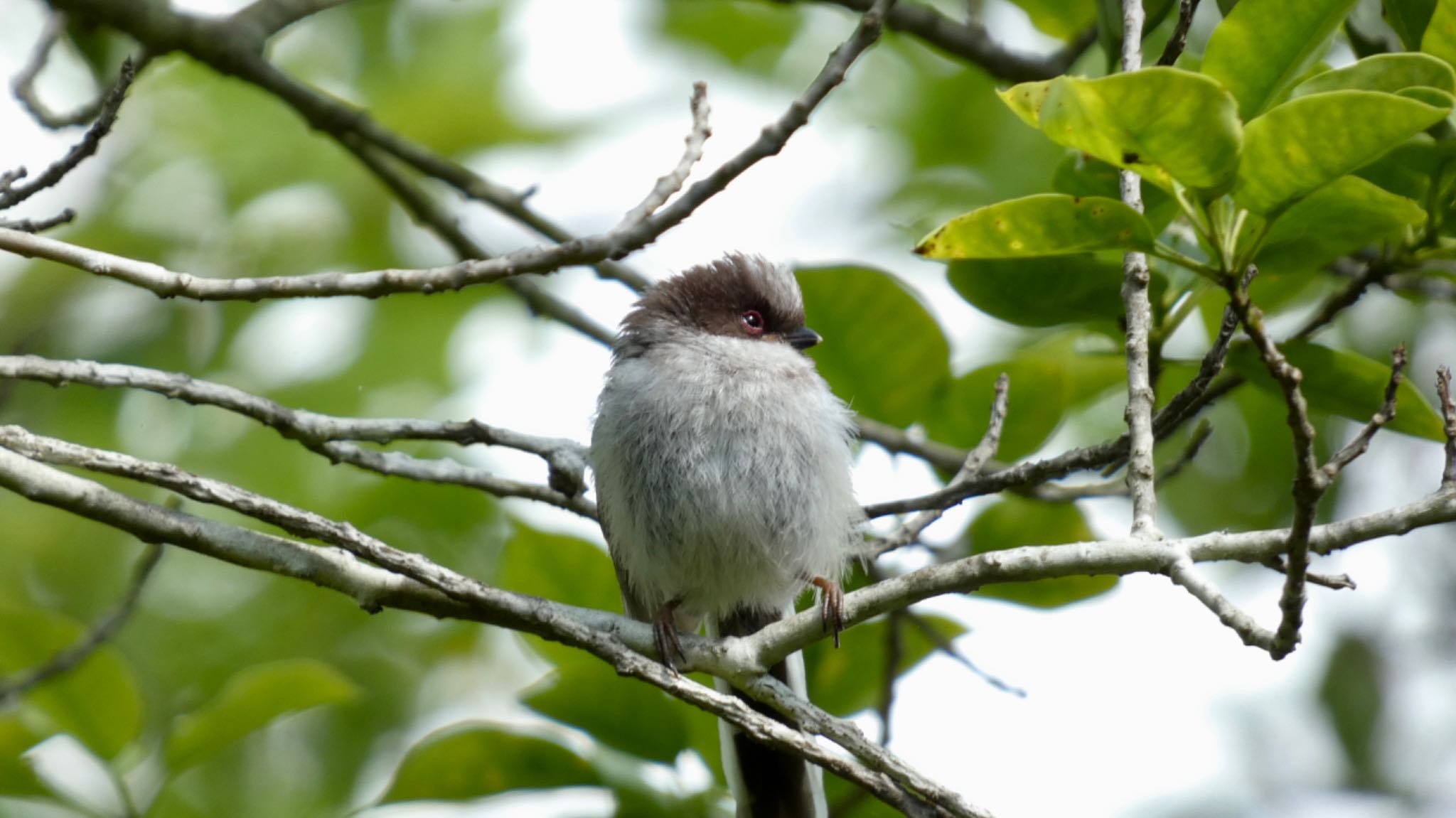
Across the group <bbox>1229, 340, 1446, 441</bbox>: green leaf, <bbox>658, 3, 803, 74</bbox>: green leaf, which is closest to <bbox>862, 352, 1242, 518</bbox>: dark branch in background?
<bbox>1229, 340, 1446, 441</bbox>: green leaf

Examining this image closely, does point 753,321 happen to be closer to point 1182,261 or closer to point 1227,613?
point 1182,261

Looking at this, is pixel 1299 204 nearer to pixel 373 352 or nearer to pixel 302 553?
pixel 302 553

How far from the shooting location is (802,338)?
4.50 meters

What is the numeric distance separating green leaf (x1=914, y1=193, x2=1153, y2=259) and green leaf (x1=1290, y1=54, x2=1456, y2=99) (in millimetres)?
383

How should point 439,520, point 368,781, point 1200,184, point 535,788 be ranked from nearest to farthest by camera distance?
point 1200,184, point 535,788, point 439,520, point 368,781

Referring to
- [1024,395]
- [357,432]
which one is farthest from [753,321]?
[357,432]

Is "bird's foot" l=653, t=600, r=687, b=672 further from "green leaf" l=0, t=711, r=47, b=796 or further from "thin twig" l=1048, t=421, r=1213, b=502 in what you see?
"green leaf" l=0, t=711, r=47, b=796

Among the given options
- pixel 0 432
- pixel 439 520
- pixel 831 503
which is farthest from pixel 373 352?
pixel 0 432

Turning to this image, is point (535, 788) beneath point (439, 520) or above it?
beneath

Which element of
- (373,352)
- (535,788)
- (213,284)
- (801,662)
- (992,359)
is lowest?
(535,788)

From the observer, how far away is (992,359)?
159 inches

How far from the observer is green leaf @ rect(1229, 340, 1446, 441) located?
299 centimetres

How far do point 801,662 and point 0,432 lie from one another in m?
2.26

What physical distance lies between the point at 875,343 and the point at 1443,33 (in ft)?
5.46
